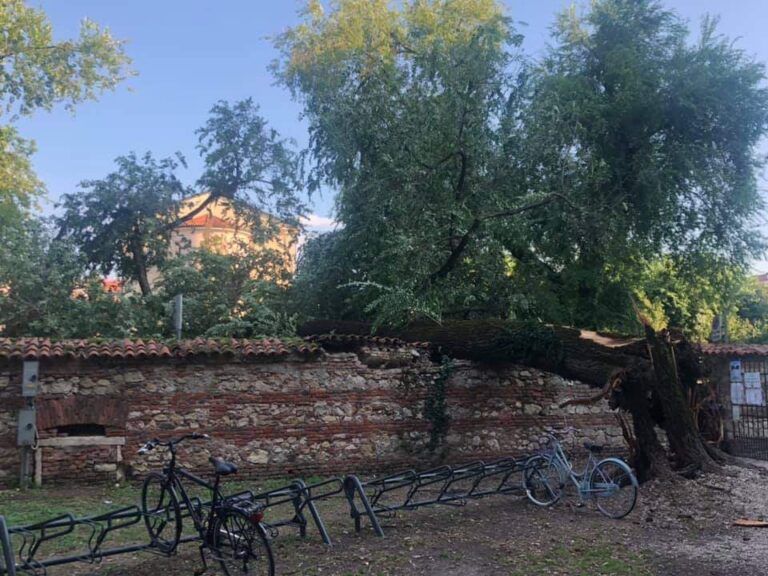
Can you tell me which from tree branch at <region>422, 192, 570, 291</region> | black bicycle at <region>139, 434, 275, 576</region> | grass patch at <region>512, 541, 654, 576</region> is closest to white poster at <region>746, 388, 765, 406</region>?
tree branch at <region>422, 192, 570, 291</region>

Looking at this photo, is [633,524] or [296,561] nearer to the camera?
[296,561]

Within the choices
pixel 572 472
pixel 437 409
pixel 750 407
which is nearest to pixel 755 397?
pixel 750 407

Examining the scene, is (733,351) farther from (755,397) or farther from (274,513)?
(274,513)

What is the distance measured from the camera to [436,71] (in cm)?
1460

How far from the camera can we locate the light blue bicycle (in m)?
7.90

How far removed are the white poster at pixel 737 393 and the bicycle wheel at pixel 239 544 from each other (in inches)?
472

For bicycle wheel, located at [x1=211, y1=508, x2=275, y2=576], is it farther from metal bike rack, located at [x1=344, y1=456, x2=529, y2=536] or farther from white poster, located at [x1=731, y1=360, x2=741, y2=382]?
white poster, located at [x1=731, y1=360, x2=741, y2=382]

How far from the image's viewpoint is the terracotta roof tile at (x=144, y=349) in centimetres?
1005

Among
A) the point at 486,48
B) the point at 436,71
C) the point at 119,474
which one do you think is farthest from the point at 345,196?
the point at 119,474

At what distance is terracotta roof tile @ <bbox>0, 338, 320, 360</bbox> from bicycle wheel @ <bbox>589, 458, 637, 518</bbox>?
4.90 m

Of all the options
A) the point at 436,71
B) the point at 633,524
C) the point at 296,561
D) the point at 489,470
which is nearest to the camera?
the point at 296,561

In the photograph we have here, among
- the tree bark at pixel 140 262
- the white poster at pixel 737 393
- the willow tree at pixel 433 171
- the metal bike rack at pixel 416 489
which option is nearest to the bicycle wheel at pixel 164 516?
the metal bike rack at pixel 416 489

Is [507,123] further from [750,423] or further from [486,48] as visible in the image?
[750,423]

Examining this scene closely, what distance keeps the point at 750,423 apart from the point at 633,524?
802cm
